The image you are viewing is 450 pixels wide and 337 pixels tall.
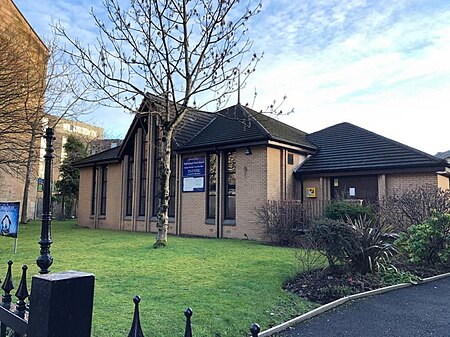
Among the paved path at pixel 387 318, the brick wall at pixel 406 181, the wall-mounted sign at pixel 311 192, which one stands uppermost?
the brick wall at pixel 406 181

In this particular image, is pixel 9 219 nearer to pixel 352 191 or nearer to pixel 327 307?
pixel 327 307

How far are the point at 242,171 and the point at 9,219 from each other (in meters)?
9.00

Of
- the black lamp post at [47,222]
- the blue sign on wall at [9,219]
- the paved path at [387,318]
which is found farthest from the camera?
the blue sign on wall at [9,219]

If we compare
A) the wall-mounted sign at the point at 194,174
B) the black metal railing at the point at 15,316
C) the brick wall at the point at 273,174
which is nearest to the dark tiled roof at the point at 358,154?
the brick wall at the point at 273,174

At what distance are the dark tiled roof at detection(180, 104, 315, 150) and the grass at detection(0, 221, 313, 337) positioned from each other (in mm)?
5902

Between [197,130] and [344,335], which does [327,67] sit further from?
[344,335]

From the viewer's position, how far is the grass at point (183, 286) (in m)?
4.69

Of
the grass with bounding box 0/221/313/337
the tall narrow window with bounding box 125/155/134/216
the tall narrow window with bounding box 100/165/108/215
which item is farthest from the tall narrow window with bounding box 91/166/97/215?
the grass with bounding box 0/221/313/337

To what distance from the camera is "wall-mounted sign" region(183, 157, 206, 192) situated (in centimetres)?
1742

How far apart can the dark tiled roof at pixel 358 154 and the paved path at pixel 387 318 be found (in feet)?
28.7

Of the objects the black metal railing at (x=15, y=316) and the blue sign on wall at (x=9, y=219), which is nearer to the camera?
the black metal railing at (x=15, y=316)

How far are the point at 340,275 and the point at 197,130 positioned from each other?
553 inches

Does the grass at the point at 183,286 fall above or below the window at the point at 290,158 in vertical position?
below

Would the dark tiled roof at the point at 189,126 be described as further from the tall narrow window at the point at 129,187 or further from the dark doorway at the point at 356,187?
the dark doorway at the point at 356,187
